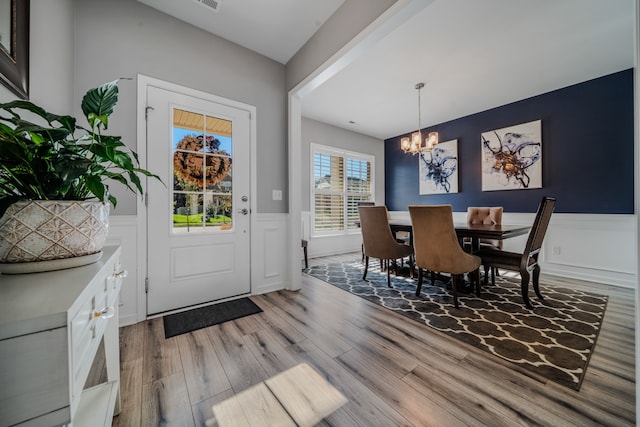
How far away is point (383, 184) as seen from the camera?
5992 mm

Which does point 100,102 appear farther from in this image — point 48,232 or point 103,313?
point 103,313

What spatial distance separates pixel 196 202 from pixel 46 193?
1.63 meters

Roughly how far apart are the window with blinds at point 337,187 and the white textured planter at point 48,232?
13.2 feet

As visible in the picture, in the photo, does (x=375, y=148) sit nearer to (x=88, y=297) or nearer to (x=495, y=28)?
(x=495, y=28)

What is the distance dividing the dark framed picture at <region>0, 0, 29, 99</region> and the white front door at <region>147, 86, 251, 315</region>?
92cm

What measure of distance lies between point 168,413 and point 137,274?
1294mm

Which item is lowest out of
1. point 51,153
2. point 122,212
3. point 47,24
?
point 122,212

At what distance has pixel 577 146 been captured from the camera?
333 centimetres

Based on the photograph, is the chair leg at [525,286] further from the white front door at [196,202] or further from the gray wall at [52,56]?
the gray wall at [52,56]

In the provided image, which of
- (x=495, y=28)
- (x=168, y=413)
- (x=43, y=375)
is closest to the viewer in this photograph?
(x=43, y=375)

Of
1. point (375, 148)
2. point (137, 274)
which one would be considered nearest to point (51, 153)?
point (137, 274)

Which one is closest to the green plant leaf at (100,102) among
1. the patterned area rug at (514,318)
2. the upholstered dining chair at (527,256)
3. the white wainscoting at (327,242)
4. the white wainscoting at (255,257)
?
the white wainscoting at (255,257)

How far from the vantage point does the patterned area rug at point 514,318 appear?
4.95 ft

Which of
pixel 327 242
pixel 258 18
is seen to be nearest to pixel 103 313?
pixel 258 18
